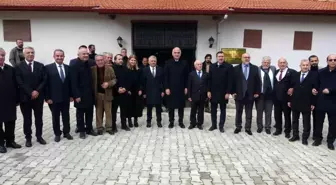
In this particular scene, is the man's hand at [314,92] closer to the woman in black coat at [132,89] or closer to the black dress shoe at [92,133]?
the woman in black coat at [132,89]

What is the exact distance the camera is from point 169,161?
4949 mm

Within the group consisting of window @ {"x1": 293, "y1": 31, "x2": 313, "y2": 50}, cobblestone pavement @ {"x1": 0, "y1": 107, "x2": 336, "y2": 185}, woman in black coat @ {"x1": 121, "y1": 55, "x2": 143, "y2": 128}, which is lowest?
cobblestone pavement @ {"x1": 0, "y1": 107, "x2": 336, "y2": 185}

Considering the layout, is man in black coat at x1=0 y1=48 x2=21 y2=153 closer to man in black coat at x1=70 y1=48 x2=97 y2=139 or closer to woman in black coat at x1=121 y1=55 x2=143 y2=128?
man in black coat at x1=70 y1=48 x2=97 y2=139

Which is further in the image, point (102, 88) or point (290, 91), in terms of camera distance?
point (102, 88)

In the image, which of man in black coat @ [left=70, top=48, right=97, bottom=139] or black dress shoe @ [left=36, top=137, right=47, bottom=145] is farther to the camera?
man in black coat @ [left=70, top=48, right=97, bottom=139]

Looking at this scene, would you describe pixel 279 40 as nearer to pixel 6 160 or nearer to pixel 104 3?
pixel 104 3

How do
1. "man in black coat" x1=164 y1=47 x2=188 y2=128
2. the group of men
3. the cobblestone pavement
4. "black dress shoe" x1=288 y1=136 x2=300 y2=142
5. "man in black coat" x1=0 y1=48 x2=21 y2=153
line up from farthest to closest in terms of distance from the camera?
1. "man in black coat" x1=164 y1=47 x2=188 y2=128
2. "black dress shoe" x1=288 y1=136 x2=300 y2=142
3. the group of men
4. "man in black coat" x1=0 y1=48 x2=21 y2=153
5. the cobblestone pavement

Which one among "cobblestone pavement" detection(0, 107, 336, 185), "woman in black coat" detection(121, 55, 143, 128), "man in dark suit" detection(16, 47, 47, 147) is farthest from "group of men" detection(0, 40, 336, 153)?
"cobblestone pavement" detection(0, 107, 336, 185)

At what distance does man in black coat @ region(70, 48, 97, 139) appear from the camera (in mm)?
6004

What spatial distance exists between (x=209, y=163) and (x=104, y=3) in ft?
25.3

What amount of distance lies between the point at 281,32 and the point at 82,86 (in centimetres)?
761

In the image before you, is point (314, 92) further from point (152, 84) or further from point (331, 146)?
point (152, 84)

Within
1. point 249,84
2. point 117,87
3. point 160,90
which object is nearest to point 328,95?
point 249,84

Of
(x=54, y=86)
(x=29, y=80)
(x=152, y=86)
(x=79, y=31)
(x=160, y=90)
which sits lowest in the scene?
(x=160, y=90)
